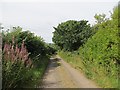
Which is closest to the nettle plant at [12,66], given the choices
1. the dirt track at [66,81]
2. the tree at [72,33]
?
the dirt track at [66,81]

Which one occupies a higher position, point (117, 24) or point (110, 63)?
point (117, 24)

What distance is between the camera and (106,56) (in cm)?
1784

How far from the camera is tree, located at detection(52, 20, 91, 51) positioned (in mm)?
53747

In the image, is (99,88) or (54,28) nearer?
(99,88)

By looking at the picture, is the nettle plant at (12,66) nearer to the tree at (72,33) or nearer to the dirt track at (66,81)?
the dirt track at (66,81)

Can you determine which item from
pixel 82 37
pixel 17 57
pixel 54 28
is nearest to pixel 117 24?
pixel 17 57

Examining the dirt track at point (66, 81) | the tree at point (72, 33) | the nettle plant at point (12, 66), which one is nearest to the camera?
the nettle plant at point (12, 66)

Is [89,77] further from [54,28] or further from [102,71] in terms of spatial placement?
[54,28]

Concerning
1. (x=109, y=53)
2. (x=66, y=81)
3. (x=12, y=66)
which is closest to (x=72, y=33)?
(x=66, y=81)

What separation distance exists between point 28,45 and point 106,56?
31.0ft

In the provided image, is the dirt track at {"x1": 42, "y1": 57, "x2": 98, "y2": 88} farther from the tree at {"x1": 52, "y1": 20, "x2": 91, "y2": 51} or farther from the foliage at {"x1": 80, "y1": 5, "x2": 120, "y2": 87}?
the tree at {"x1": 52, "y1": 20, "x2": 91, "y2": 51}

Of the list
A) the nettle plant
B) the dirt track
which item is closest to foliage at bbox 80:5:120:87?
the dirt track

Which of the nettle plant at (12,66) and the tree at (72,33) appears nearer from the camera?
the nettle plant at (12,66)

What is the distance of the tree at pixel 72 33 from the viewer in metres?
53.7
